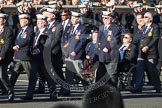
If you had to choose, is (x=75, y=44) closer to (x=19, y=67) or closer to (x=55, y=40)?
(x=55, y=40)

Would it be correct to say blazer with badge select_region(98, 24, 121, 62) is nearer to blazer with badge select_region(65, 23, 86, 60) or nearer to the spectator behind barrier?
blazer with badge select_region(65, 23, 86, 60)

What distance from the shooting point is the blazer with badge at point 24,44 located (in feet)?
35.6

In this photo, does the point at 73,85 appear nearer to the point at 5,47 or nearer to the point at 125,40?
the point at 125,40

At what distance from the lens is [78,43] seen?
38.9 ft

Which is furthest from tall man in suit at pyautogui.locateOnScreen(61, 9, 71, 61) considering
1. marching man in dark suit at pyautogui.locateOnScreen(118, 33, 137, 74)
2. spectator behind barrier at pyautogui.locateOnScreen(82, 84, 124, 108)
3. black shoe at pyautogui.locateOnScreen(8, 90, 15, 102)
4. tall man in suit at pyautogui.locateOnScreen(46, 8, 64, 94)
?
spectator behind barrier at pyautogui.locateOnScreen(82, 84, 124, 108)

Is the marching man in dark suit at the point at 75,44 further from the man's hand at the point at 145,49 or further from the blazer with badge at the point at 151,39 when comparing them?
the blazer with badge at the point at 151,39

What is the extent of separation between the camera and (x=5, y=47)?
35.1 ft

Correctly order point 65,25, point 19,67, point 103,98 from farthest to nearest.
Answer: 1. point 65,25
2. point 19,67
3. point 103,98

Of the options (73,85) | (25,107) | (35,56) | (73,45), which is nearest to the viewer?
(25,107)

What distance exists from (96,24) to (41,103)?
3.43m

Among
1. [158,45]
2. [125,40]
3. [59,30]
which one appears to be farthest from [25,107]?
[158,45]

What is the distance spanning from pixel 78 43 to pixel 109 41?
689 mm

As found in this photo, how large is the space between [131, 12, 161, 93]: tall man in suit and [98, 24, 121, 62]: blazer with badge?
3.90 ft

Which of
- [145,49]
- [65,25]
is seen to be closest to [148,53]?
[145,49]
